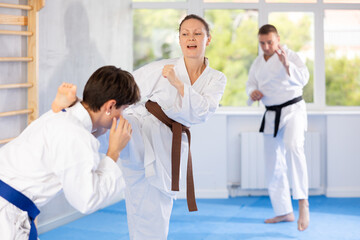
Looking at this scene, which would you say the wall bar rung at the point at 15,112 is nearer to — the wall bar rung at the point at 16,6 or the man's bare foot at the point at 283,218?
the wall bar rung at the point at 16,6

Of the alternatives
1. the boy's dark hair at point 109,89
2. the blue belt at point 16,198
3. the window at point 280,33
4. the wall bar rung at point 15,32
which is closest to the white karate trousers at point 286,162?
the window at point 280,33

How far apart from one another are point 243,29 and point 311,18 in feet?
2.37

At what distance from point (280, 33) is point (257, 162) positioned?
4.55 feet

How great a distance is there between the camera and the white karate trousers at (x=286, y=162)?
427 cm

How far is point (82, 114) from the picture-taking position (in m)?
1.95

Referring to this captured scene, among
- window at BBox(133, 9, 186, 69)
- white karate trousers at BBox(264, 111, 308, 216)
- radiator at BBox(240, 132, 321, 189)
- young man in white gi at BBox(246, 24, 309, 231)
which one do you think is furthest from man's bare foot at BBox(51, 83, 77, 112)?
window at BBox(133, 9, 186, 69)

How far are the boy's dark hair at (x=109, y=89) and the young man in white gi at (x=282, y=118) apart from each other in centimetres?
243

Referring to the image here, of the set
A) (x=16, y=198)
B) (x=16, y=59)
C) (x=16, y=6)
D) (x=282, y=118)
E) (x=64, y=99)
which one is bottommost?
(x=16, y=198)

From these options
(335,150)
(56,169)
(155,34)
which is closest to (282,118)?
(335,150)

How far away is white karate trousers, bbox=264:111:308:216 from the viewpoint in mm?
4266

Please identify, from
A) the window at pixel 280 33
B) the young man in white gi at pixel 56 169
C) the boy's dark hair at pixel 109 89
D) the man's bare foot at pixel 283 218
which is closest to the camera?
the young man in white gi at pixel 56 169

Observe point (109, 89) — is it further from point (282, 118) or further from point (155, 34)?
point (155, 34)

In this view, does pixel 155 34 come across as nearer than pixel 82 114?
No

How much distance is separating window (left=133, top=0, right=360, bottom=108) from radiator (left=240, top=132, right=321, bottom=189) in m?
0.50
